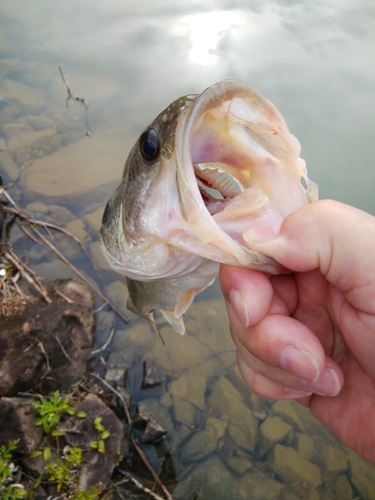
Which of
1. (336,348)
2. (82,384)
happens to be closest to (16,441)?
(82,384)

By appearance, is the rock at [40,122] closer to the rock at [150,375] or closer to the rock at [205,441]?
the rock at [150,375]

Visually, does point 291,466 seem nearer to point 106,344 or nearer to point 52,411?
point 106,344

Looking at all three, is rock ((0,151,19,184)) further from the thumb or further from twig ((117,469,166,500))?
the thumb

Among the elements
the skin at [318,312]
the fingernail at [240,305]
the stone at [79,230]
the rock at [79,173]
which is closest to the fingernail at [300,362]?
the skin at [318,312]

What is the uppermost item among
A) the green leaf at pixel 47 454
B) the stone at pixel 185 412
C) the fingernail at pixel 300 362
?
the fingernail at pixel 300 362

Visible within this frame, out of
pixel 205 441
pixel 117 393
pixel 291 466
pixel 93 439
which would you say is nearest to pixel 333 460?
pixel 291 466
